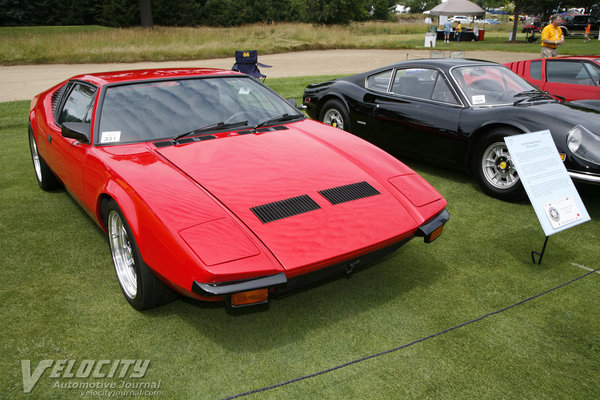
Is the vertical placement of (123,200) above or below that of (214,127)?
below

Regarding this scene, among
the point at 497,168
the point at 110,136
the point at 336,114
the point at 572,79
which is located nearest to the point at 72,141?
the point at 110,136

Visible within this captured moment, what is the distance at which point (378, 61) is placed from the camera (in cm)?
1994

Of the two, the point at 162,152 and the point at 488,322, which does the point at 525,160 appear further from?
the point at 162,152

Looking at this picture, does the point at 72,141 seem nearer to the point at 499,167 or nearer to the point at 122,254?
the point at 122,254

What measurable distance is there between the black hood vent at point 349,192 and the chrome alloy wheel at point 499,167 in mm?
2329

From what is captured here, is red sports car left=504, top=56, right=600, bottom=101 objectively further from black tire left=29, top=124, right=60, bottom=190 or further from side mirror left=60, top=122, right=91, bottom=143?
black tire left=29, top=124, right=60, bottom=190

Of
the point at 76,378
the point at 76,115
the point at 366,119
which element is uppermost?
the point at 76,115

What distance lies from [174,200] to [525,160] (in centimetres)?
248

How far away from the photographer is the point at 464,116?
497cm

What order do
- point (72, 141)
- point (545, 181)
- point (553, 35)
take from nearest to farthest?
point (545, 181)
point (72, 141)
point (553, 35)

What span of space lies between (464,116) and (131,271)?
377 cm

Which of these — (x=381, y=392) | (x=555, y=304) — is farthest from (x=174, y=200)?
(x=555, y=304)

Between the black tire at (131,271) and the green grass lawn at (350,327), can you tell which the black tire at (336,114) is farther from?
the black tire at (131,271)

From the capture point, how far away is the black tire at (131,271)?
2.60 metres
